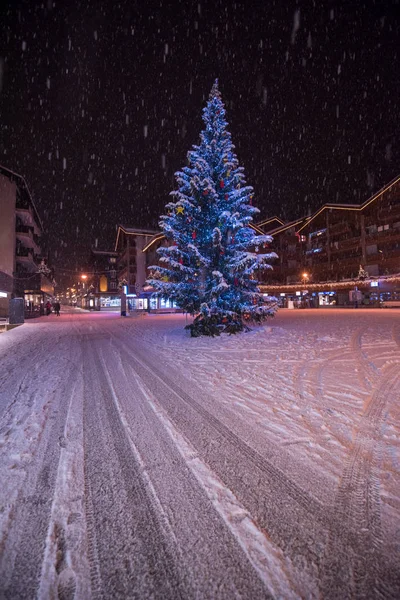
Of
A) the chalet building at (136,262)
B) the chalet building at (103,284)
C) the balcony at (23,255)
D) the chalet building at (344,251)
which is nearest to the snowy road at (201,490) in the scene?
the balcony at (23,255)

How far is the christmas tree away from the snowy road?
6940mm

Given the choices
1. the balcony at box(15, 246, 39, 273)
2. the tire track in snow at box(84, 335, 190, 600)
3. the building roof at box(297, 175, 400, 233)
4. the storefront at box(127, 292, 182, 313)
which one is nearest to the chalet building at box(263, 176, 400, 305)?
the building roof at box(297, 175, 400, 233)

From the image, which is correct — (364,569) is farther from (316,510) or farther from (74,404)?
(74,404)

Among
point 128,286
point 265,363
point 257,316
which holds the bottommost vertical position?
point 265,363

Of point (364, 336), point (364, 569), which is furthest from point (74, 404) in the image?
point (364, 336)

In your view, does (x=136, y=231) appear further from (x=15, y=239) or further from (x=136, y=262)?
(x=15, y=239)

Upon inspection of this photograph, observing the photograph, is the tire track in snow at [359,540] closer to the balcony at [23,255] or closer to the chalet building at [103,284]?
the balcony at [23,255]

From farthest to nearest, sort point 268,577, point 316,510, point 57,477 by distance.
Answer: point 57,477 < point 316,510 < point 268,577

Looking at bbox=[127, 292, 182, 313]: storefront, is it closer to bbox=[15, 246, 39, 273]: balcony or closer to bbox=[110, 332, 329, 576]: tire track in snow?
bbox=[15, 246, 39, 273]: balcony

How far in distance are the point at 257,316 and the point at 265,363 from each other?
228 inches

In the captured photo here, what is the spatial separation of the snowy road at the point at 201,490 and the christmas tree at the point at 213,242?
6940mm

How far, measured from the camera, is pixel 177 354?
8.09 m

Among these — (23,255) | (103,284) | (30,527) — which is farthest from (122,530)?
(103,284)

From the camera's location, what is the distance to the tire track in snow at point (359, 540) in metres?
1.44
